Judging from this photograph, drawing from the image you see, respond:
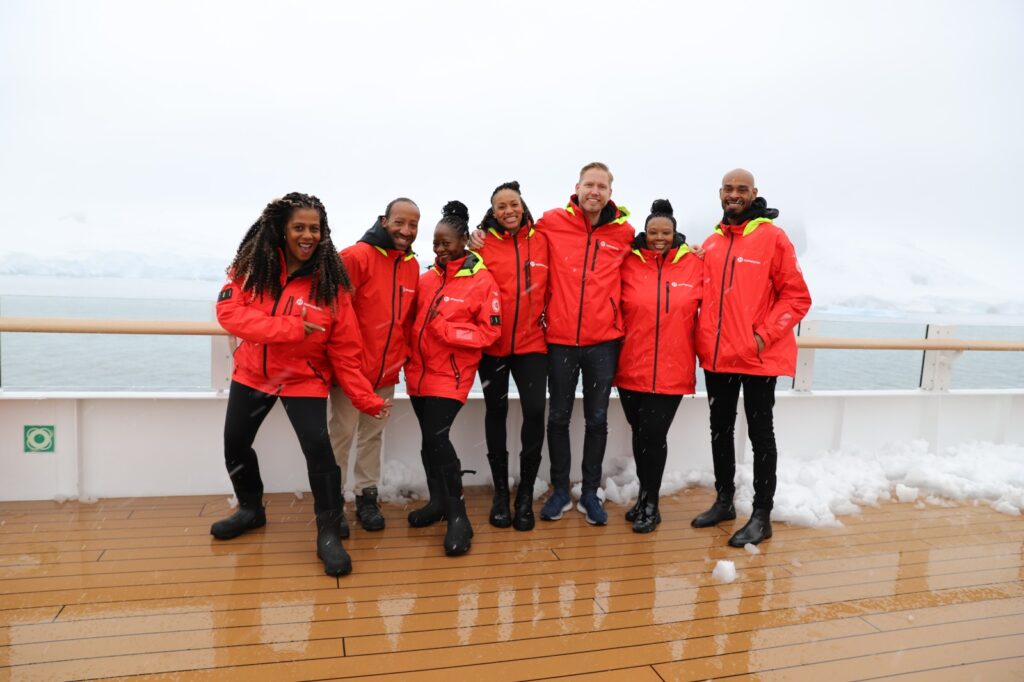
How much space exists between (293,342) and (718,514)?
2322 mm

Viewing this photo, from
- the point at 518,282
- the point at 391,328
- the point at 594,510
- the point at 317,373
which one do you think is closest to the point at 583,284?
the point at 518,282

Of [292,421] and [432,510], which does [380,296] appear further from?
[432,510]

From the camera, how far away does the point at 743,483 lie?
395cm

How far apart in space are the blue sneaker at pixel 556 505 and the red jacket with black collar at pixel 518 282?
795 millimetres

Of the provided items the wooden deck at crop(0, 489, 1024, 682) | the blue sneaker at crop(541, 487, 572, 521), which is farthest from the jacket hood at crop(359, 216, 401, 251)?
the blue sneaker at crop(541, 487, 572, 521)

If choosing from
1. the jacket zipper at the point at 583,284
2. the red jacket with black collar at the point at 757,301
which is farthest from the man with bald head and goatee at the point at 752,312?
the jacket zipper at the point at 583,284

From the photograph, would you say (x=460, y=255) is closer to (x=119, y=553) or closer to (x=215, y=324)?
(x=215, y=324)

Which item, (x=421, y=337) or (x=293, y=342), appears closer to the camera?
(x=293, y=342)

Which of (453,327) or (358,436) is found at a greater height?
(453,327)

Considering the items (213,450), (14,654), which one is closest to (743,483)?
(213,450)

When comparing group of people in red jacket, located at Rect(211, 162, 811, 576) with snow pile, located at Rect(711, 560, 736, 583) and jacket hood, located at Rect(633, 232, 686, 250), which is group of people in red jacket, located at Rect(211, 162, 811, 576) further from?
snow pile, located at Rect(711, 560, 736, 583)

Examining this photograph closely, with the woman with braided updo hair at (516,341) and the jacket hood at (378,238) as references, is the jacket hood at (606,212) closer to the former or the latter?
the woman with braided updo hair at (516,341)

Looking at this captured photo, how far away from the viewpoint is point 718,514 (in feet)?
11.3

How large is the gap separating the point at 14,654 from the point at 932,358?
17.7 ft
